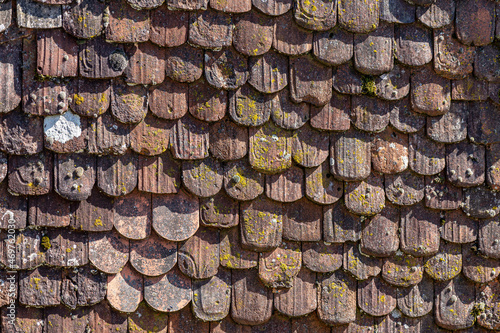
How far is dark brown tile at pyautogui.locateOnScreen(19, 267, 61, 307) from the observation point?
234 centimetres

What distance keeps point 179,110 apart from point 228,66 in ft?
1.03

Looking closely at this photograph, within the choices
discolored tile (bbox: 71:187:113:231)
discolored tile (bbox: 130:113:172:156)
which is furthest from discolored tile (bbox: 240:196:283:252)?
discolored tile (bbox: 71:187:113:231)

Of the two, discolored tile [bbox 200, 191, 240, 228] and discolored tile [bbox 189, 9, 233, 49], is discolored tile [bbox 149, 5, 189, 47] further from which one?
discolored tile [bbox 200, 191, 240, 228]

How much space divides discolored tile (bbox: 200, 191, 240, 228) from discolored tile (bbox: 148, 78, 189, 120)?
46 centimetres

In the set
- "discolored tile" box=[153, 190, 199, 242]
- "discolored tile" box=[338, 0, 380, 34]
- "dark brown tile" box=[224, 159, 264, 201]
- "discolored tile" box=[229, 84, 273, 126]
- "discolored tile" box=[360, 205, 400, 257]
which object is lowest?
"discolored tile" box=[360, 205, 400, 257]

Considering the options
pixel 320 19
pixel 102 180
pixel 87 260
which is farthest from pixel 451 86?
pixel 87 260

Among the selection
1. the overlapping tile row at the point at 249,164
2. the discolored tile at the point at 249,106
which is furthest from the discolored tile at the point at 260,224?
the discolored tile at the point at 249,106

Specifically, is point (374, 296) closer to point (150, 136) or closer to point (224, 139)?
point (224, 139)

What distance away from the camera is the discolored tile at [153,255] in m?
2.38

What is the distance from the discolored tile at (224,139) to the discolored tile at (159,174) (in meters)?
0.20

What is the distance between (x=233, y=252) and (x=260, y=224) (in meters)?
0.20

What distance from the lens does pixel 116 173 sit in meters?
2.29

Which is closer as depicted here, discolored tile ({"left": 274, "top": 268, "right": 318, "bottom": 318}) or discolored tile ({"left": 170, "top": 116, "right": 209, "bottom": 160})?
discolored tile ({"left": 170, "top": 116, "right": 209, "bottom": 160})

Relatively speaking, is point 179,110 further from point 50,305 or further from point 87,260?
point 50,305
